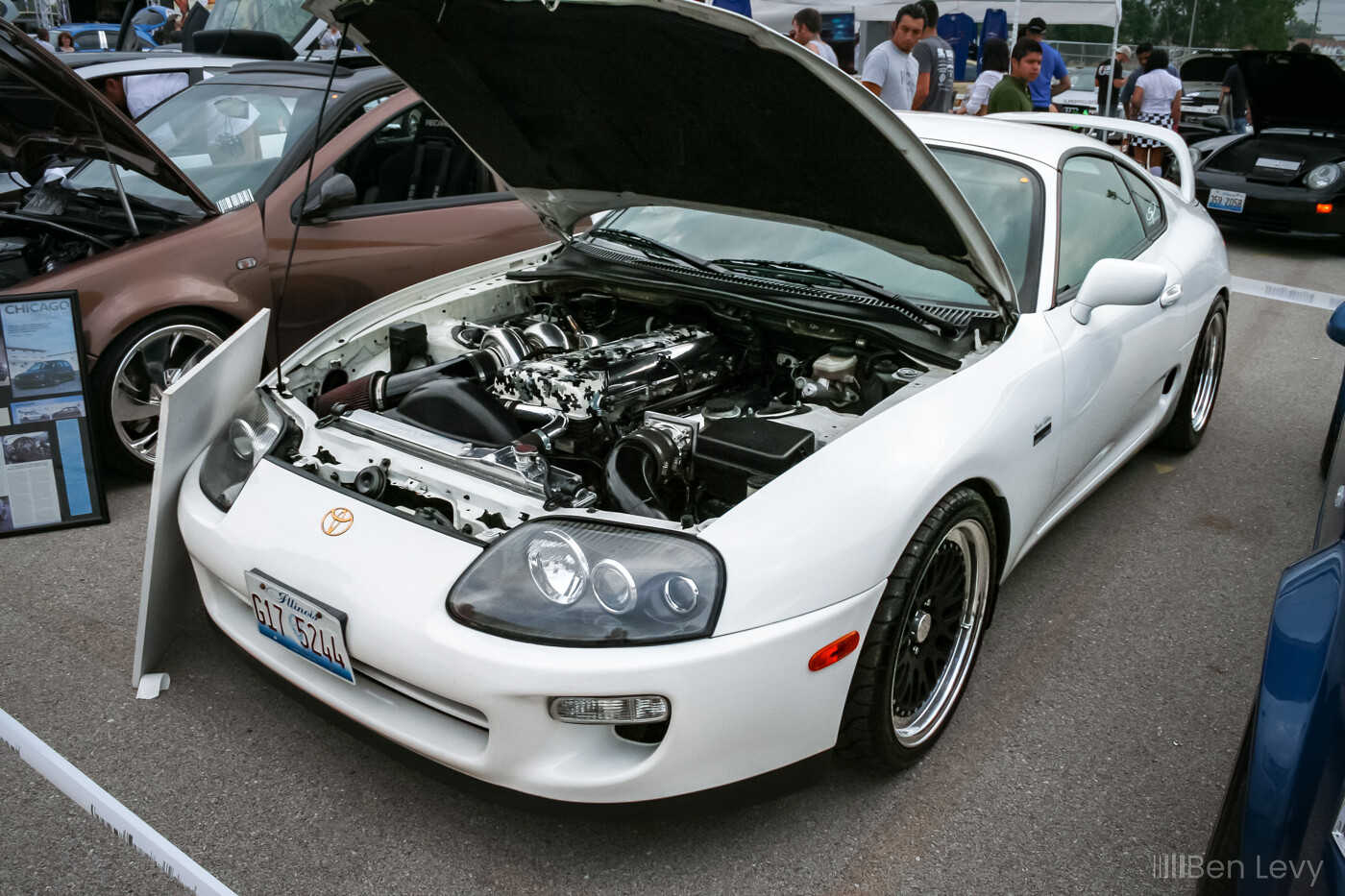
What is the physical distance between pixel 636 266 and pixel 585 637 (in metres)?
1.66

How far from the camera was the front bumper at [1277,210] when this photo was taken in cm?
820

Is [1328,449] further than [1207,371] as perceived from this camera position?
No

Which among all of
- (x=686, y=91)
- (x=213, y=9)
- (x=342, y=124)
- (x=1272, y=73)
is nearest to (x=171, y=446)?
(x=686, y=91)

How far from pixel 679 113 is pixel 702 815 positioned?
177cm

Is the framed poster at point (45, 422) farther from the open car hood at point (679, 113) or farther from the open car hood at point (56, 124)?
the open car hood at point (679, 113)

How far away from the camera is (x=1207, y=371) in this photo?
171 inches

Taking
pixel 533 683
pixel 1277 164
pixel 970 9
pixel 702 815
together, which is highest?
pixel 970 9

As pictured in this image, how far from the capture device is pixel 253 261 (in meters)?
4.09

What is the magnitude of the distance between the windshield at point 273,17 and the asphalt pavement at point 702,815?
5263 millimetres

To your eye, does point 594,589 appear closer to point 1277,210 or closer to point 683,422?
point 683,422

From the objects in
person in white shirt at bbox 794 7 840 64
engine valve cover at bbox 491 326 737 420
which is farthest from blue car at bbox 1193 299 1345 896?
person in white shirt at bbox 794 7 840 64

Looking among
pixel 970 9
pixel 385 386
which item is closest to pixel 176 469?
pixel 385 386

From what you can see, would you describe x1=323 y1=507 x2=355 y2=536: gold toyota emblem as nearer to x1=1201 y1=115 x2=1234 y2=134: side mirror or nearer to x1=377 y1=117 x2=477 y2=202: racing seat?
x1=377 y1=117 x2=477 y2=202: racing seat

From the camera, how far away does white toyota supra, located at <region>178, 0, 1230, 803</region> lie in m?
1.92
